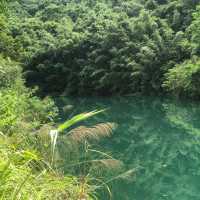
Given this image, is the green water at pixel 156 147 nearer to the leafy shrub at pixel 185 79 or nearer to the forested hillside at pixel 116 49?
the leafy shrub at pixel 185 79

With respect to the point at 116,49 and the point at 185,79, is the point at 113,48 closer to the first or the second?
the point at 116,49

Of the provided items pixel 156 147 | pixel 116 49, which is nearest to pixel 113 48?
pixel 116 49

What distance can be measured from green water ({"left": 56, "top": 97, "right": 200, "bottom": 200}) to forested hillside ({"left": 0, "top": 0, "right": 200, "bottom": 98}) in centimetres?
228

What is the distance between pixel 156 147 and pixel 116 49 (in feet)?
59.0

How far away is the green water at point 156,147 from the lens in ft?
33.1

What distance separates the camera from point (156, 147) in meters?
15.6

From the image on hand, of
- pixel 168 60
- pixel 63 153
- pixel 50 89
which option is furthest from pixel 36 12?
pixel 63 153

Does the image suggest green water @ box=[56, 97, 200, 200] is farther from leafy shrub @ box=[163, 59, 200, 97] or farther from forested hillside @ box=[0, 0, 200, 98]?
forested hillside @ box=[0, 0, 200, 98]

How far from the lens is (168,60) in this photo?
102 feet

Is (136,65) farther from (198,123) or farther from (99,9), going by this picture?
(198,123)

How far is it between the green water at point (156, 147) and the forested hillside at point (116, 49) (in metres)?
2.28

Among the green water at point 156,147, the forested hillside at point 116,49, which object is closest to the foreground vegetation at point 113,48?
the forested hillside at point 116,49

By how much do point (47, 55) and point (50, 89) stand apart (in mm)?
2713

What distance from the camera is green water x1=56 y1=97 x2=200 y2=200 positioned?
10078 millimetres
